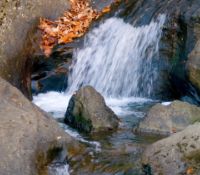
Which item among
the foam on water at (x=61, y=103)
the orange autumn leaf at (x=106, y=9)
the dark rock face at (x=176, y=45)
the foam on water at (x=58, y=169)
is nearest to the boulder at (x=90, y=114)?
the foam on water at (x=61, y=103)

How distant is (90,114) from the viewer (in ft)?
23.7

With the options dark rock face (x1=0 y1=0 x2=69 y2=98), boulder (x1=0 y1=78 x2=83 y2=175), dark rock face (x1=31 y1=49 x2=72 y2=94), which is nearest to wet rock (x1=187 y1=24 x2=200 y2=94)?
boulder (x1=0 y1=78 x2=83 y2=175)

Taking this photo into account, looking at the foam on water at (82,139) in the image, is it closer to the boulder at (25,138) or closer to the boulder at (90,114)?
the boulder at (90,114)

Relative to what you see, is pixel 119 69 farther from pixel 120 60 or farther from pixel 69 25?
pixel 69 25

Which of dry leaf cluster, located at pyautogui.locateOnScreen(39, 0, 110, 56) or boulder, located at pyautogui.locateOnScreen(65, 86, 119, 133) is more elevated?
dry leaf cluster, located at pyautogui.locateOnScreen(39, 0, 110, 56)

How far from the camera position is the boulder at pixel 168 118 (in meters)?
7.00

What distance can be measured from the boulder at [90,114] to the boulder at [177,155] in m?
1.77

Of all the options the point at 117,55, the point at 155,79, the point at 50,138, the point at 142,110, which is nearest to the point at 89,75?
the point at 117,55

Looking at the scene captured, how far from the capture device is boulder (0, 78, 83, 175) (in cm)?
553

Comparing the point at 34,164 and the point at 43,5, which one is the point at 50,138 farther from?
the point at 43,5

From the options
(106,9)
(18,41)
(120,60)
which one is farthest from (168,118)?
→ (106,9)

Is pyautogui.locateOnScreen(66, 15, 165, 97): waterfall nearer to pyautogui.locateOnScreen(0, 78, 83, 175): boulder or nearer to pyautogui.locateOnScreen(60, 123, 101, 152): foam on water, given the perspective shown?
pyautogui.locateOnScreen(60, 123, 101, 152): foam on water

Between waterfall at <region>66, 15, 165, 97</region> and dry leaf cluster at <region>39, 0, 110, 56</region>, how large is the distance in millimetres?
465

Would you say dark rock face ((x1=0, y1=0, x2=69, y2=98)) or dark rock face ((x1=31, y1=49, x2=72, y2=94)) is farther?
dark rock face ((x1=31, y1=49, x2=72, y2=94))
